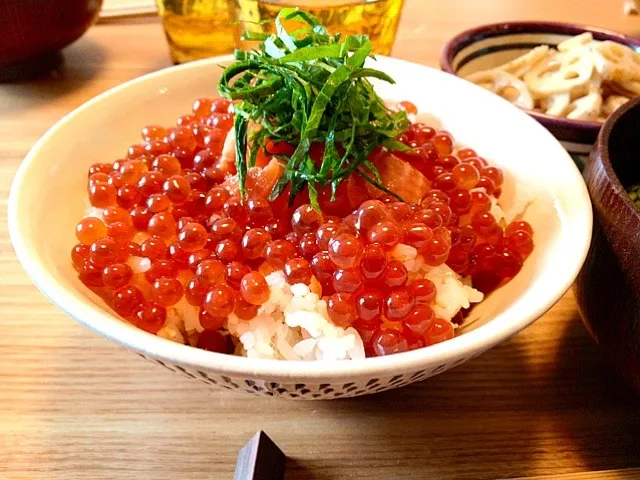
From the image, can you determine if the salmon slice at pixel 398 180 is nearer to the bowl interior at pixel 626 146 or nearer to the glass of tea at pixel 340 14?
the bowl interior at pixel 626 146

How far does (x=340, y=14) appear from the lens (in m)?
1.11

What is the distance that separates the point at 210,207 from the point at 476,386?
15.9 inches

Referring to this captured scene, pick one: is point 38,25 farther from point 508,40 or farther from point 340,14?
point 508,40

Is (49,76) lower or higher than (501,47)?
lower

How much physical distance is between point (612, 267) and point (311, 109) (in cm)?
38

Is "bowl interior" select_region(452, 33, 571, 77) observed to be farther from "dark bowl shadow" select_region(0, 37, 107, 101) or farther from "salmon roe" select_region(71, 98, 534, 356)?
"dark bowl shadow" select_region(0, 37, 107, 101)

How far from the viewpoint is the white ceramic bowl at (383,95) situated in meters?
0.53

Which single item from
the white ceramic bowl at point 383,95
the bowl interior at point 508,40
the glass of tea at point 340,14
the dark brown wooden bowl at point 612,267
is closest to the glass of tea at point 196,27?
the glass of tea at point 340,14

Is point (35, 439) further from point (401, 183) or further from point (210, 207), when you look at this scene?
point (401, 183)

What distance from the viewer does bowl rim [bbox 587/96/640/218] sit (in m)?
0.62

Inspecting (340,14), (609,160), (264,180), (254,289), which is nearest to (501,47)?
(340,14)

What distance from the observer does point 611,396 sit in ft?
2.46

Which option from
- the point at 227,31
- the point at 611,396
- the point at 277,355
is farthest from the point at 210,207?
the point at 227,31

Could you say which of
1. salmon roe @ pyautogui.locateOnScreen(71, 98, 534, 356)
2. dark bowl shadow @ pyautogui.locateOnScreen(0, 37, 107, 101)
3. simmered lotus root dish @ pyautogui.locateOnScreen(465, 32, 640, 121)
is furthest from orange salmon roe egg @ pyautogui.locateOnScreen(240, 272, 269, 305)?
dark bowl shadow @ pyautogui.locateOnScreen(0, 37, 107, 101)
